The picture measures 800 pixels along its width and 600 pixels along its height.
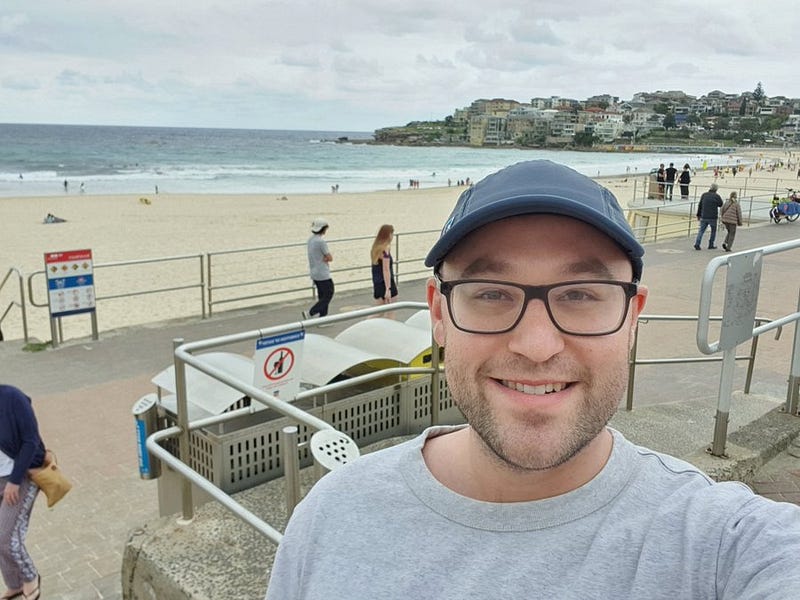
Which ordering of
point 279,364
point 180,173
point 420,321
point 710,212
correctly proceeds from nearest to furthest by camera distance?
point 279,364 < point 420,321 < point 710,212 < point 180,173

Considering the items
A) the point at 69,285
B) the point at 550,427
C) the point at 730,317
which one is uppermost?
the point at 550,427

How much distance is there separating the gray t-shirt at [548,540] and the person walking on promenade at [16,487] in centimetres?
326

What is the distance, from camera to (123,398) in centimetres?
717

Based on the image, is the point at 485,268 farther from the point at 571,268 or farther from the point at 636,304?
the point at 636,304

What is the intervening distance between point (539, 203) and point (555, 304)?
0.51 ft

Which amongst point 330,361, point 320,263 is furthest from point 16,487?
point 320,263

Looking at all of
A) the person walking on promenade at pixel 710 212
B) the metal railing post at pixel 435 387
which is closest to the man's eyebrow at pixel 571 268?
the metal railing post at pixel 435 387

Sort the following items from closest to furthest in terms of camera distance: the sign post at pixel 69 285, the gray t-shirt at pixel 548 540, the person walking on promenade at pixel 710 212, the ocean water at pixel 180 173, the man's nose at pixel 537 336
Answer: the gray t-shirt at pixel 548 540 < the man's nose at pixel 537 336 < the sign post at pixel 69 285 < the person walking on promenade at pixel 710 212 < the ocean water at pixel 180 173

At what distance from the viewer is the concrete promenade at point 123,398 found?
4.48 metres

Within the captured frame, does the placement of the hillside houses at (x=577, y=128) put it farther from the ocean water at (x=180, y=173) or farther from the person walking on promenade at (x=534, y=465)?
the person walking on promenade at (x=534, y=465)

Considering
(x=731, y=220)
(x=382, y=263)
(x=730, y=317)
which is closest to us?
(x=730, y=317)

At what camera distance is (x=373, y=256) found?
32.4 feet

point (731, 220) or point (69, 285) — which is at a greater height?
point (731, 220)

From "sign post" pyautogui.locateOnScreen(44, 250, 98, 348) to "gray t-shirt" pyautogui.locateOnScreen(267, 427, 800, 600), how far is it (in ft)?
28.0
